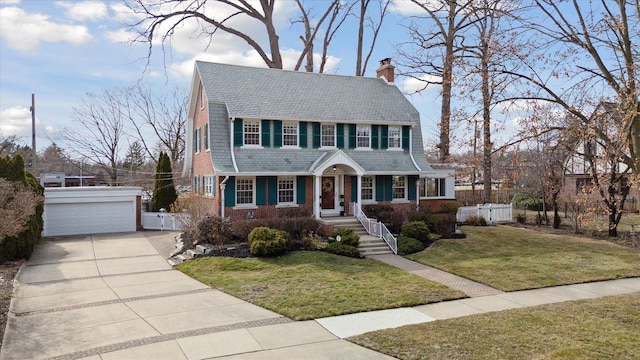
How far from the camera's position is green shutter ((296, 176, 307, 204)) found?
20469mm

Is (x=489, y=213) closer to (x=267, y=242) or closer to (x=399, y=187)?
(x=399, y=187)

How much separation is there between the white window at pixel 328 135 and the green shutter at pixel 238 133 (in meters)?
4.25

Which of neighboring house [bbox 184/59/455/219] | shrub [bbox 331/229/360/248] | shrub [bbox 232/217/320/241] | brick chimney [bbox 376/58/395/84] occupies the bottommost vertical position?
shrub [bbox 331/229/360/248]

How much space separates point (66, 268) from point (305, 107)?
12687 mm

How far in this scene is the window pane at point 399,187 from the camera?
22812 mm

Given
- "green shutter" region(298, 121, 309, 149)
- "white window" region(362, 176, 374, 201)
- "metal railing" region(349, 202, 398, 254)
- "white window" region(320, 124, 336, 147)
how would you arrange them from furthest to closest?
1. "white window" region(362, 176, 374, 201)
2. "white window" region(320, 124, 336, 147)
3. "green shutter" region(298, 121, 309, 149)
4. "metal railing" region(349, 202, 398, 254)

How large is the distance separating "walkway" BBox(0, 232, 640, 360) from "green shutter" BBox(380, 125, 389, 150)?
968 centimetres

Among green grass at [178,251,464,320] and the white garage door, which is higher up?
the white garage door

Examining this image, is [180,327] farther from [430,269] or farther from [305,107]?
[305,107]

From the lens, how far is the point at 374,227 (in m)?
19.0

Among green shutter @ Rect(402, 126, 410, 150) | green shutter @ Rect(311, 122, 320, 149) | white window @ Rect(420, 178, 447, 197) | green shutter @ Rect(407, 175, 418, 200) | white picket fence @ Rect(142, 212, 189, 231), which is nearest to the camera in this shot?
green shutter @ Rect(311, 122, 320, 149)

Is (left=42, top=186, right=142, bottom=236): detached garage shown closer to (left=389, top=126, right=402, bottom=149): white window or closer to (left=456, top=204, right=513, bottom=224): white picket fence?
(left=389, top=126, right=402, bottom=149): white window

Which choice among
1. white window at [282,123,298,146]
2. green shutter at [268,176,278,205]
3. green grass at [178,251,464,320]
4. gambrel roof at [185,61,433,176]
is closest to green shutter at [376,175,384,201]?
gambrel roof at [185,61,433,176]

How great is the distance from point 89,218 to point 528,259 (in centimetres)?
2154
